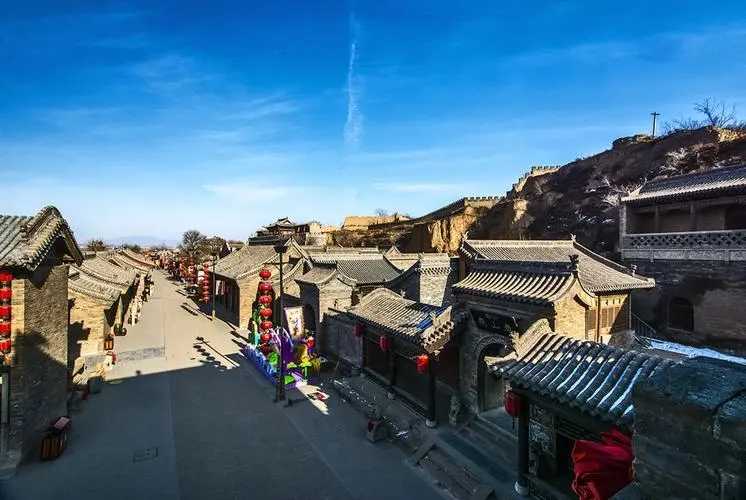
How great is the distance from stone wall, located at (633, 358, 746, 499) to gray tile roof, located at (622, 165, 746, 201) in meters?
23.0

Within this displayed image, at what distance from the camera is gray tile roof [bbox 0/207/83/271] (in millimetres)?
10531

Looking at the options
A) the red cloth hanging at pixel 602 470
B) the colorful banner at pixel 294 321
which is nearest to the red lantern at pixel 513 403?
the red cloth hanging at pixel 602 470

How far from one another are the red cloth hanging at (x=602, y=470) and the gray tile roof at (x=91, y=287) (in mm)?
20757

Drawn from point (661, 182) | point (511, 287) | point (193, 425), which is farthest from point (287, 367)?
point (661, 182)

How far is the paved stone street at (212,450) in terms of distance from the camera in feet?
33.0

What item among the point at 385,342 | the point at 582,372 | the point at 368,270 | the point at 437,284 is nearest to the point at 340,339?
the point at 385,342

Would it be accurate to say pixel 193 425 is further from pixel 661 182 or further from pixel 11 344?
pixel 661 182

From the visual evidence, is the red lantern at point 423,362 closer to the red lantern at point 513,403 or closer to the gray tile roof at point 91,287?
the red lantern at point 513,403

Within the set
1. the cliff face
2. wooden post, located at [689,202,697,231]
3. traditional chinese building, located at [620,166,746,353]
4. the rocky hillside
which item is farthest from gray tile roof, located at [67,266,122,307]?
the cliff face

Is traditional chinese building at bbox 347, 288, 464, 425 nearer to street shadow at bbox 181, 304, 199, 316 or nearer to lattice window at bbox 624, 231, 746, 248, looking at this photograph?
lattice window at bbox 624, 231, 746, 248

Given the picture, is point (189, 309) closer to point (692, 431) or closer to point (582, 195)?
point (692, 431)

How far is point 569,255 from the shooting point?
22.5 m

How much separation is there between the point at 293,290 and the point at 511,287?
54.8ft

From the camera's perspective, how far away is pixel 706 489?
304 cm
